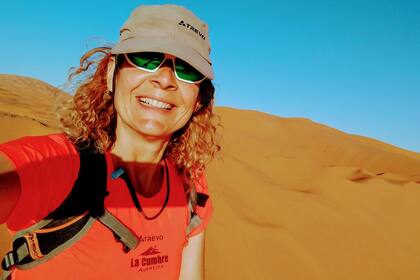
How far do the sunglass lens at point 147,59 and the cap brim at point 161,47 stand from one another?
0.07 meters

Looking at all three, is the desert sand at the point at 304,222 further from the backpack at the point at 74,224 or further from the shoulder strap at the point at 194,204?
the shoulder strap at the point at 194,204

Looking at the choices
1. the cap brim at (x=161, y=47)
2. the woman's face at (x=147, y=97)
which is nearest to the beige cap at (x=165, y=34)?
the cap brim at (x=161, y=47)

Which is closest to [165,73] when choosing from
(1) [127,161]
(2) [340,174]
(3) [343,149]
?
(1) [127,161]

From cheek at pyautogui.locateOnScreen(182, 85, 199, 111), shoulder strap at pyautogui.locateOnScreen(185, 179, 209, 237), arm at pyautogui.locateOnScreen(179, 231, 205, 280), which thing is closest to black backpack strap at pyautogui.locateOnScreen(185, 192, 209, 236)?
shoulder strap at pyautogui.locateOnScreen(185, 179, 209, 237)

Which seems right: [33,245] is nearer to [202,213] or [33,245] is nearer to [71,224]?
[71,224]

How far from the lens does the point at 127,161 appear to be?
1.69 meters

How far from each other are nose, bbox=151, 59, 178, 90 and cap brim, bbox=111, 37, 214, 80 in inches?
4.6

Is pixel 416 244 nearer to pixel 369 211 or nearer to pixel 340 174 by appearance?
pixel 369 211

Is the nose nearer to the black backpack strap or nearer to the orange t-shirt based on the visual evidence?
the orange t-shirt

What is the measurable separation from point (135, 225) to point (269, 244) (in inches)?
149

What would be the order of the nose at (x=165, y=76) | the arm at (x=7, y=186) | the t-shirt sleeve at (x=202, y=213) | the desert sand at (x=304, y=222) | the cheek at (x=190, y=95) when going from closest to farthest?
the arm at (x=7, y=186) < the nose at (x=165, y=76) < the cheek at (x=190, y=95) < the t-shirt sleeve at (x=202, y=213) < the desert sand at (x=304, y=222)

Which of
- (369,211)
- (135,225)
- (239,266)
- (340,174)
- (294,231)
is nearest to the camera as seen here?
(135,225)

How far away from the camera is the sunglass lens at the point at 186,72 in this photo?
1.60 meters

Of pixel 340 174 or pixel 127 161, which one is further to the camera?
pixel 340 174
